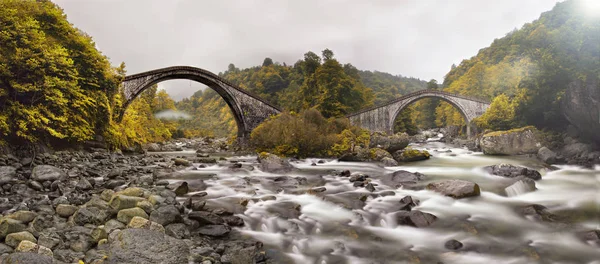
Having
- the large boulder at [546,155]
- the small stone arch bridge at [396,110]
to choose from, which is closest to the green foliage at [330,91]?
the small stone arch bridge at [396,110]

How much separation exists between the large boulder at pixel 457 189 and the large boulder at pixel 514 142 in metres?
12.9

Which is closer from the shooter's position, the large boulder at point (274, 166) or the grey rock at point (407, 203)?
the grey rock at point (407, 203)

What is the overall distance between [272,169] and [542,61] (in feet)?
52.9

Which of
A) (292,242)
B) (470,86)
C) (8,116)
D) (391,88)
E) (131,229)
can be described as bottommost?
Answer: (292,242)

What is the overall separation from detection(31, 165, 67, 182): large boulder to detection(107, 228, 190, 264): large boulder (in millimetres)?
4913

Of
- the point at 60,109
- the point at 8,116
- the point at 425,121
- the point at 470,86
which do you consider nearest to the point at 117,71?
the point at 60,109

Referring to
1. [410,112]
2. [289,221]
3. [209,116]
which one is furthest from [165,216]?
[209,116]

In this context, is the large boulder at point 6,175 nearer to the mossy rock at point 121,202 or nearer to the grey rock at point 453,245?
the mossy rock at point 121,202

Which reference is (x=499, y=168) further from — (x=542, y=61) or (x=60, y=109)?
(x=60, y=109)

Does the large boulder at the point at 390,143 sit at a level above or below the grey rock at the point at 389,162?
above

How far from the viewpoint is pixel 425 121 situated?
2813 inches

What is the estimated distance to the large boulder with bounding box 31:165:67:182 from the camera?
24.6ft

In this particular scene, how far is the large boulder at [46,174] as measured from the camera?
7.50 metres

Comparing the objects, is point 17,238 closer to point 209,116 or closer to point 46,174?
point 46,174
